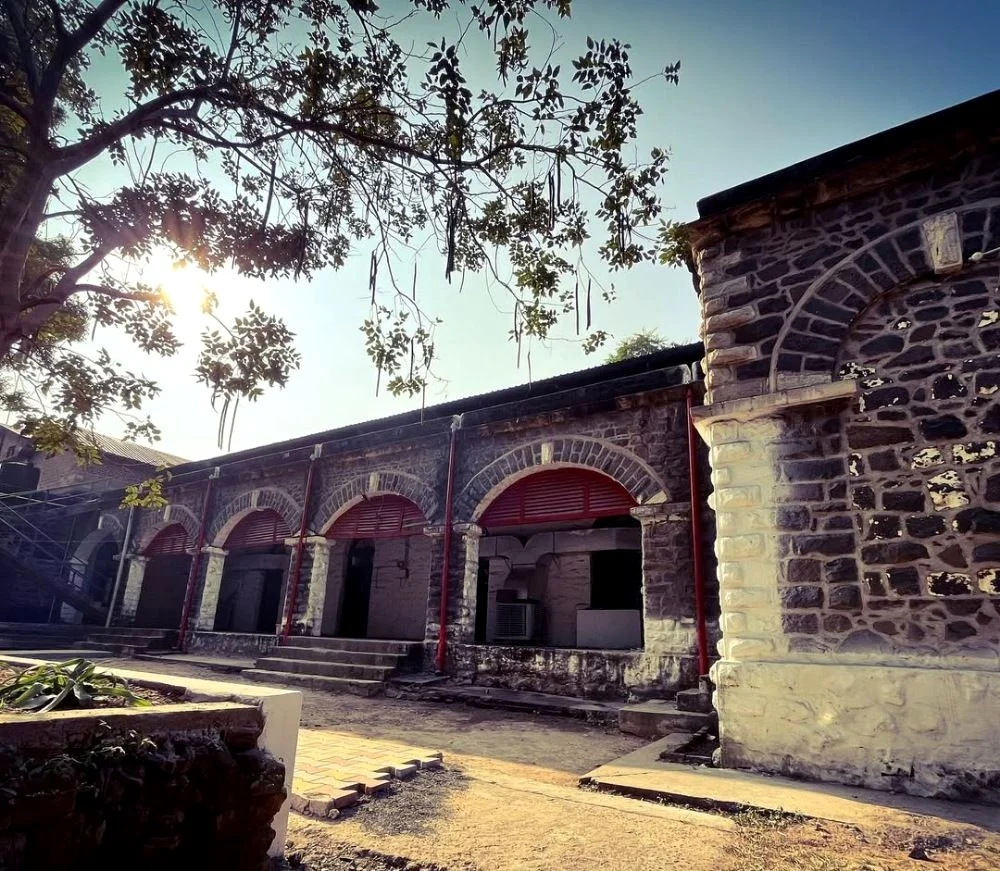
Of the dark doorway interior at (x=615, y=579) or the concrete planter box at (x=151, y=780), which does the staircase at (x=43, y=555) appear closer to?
the dark doorway interior at (x=615, y=579)

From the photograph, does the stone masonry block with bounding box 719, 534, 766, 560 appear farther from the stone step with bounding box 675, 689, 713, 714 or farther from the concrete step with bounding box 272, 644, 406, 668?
the concrete step with bounding box 272, 644, 406, 668

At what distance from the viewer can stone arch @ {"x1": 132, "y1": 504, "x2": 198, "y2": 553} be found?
13.5 meters

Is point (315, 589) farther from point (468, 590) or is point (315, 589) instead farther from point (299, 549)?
point (468, 590)

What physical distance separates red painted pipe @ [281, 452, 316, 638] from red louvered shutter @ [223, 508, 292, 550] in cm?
80

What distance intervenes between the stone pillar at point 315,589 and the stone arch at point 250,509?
26.2 inches

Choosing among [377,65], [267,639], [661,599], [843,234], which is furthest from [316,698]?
[843,234]

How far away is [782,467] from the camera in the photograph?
4.59m

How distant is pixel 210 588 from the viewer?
12.8 meters

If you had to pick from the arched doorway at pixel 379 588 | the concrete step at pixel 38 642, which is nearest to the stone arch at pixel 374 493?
the arched doorway at pixel 379 588

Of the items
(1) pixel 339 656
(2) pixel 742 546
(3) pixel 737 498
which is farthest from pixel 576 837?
(1) pixel 339 656

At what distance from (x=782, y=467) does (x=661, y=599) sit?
307cm

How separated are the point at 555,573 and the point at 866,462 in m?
9.08

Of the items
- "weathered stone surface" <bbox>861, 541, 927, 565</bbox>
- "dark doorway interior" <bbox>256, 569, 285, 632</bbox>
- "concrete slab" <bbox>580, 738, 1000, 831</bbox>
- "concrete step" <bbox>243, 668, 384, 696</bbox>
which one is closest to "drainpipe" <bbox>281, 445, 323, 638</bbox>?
"concrete step" <bbox>243, 668, 384, 696</bbox>

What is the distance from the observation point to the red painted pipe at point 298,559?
10.8 m
